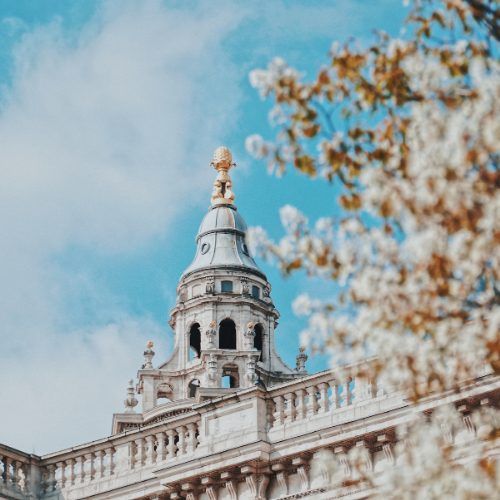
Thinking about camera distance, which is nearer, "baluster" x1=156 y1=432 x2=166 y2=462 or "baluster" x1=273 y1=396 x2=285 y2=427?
"baluster" x1=273 y1=396 x2=285 y2=427

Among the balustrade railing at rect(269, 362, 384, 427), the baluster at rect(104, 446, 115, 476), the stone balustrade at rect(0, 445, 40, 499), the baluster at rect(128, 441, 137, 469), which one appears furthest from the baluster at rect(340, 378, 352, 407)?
the stone balustrade at rect(0, 445, 40, 499)

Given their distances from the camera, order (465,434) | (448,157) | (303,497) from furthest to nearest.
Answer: (303,497), (465,434), (448,157)

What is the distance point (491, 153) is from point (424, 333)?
1.88m

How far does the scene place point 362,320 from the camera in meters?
14.4

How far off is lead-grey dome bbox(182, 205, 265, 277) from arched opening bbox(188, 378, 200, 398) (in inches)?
202

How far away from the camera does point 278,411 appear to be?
26.6 metres

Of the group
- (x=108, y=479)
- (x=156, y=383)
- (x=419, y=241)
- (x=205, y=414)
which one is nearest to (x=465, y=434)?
(x=205, y=414)

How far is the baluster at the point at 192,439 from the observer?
27.5 meters

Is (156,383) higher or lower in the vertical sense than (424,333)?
higher

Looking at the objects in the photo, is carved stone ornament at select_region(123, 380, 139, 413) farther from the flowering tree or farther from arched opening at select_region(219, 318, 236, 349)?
the flowering tree

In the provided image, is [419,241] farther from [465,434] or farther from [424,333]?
[465,434]

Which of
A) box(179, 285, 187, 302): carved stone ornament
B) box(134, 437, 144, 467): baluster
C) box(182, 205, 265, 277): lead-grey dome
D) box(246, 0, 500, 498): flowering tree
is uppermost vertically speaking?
box(182, 205, 265, 277): lead-grey dome

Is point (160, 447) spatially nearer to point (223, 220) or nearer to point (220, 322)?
point (220, 322)

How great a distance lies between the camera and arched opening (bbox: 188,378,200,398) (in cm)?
6235
